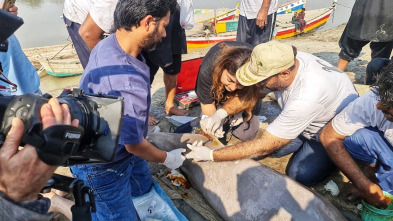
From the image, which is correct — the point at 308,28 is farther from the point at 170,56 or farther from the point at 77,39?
the point at 77,39

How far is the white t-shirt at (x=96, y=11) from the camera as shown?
3191 mm

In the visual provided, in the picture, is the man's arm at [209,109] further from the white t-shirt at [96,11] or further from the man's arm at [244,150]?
the white t-shirt at [96,11]

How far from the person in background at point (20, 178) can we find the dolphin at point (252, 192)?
2.05m

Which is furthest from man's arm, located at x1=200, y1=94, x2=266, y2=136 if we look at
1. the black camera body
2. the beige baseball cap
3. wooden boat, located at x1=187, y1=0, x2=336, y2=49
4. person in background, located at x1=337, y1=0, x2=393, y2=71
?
wooden boat, located at x1=187, y1=0, x2=336, y2=49

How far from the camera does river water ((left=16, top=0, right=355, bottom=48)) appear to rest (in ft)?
58.5

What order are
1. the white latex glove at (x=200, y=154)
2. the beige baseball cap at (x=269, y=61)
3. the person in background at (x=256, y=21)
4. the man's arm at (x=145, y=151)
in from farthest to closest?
the person in background at (x=256, y=21) → the white latex glove at (x=200, y=154) → the beige baseball cap at (x=269, y=61) → the man's arm at (x=145, y=151)

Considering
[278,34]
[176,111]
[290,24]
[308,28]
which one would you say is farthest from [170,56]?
[308,28]

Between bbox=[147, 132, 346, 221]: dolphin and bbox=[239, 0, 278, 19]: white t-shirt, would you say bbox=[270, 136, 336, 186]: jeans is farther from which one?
bbox=[239, 0, 278, 19]: white t-shirt

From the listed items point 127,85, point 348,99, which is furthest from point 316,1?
point 127,85

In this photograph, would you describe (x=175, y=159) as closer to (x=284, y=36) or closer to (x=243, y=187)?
→ (x=243, y=187)

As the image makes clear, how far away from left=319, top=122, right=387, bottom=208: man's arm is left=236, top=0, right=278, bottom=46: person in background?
3028mm

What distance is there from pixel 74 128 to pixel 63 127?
0.05 metres

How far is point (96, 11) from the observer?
3246mm

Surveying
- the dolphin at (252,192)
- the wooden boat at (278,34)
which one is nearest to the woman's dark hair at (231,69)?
the dolphin at (252,192)
